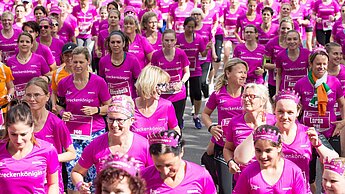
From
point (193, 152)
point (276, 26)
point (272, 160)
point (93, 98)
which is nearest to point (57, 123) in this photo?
point (93, 98)

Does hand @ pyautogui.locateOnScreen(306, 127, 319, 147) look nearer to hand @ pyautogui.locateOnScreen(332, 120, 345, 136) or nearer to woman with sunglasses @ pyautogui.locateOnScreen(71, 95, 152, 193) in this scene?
woman with sunglasses @ pyautogui.locateOnScreen(71, 95, 152, 193)

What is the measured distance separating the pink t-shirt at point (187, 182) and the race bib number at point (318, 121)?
123 inches

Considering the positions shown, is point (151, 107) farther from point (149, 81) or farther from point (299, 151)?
point (299, 151)

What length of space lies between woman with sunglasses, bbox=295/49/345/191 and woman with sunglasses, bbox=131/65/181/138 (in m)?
1.67

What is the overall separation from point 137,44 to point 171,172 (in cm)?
620

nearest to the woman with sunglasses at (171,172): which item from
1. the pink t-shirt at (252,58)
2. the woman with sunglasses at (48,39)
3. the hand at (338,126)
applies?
the hand at (338,126)

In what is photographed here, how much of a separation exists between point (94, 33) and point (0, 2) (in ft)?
14.4

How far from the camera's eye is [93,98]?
26.2 feet

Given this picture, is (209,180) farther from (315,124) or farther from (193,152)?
(193,152)

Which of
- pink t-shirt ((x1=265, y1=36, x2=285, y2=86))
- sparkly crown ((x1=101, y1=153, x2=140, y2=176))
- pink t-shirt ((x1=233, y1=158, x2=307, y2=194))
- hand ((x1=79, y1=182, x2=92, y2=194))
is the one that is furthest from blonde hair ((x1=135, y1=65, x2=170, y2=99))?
pink t-shirt ((x1=265, y1=36, x2=285, y2=86))

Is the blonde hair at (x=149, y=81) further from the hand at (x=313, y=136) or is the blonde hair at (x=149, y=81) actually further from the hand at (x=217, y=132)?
the hand at (x=313, y=136)

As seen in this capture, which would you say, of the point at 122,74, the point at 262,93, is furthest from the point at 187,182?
the point at 122,74

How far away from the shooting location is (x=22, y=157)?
5.68 meters

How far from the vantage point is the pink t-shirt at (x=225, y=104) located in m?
7.78
